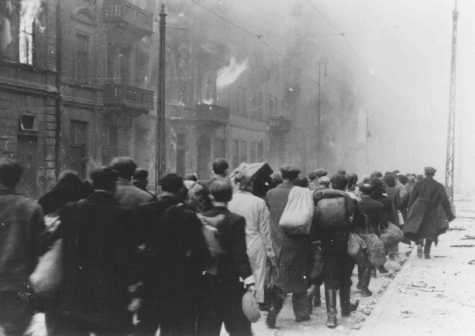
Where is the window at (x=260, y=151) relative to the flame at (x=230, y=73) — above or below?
below

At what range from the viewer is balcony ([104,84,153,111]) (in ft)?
82.5

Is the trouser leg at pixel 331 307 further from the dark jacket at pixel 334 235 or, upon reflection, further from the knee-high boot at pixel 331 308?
the dark jacket at pixel 334 235

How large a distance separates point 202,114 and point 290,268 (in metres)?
26.3

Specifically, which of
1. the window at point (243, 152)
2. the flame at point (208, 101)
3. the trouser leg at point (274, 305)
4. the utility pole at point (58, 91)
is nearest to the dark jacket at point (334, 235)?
the trouser leg at point (274, 305)

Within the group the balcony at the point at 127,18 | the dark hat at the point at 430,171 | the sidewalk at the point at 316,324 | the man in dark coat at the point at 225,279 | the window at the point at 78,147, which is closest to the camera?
the man in dark coat at the point at 225,279

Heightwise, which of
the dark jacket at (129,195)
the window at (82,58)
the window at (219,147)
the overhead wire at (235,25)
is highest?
the overhead wire at (235,25)

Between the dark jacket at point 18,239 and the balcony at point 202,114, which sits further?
the balcony at point 202,114

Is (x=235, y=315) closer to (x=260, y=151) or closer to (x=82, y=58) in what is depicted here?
(x=82, y=58)

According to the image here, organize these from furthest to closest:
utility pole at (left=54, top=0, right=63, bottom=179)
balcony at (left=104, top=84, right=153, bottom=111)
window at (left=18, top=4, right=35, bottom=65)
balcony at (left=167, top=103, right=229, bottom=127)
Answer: balcony at (left=167, top=103, right=229, bottom=127) < balcony at (left=104, top=84, right=153, bottom=111) < utility pole at (left=54, top=0, right=63, bottom=179) < window at (left=18, top=4, right=35, bottom=65)

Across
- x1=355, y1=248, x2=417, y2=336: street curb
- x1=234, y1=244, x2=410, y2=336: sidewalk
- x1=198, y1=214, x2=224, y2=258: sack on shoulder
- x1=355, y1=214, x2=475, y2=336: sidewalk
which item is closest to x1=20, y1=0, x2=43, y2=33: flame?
x1=355, y1=214, x2=475, y2=336: sidewalk

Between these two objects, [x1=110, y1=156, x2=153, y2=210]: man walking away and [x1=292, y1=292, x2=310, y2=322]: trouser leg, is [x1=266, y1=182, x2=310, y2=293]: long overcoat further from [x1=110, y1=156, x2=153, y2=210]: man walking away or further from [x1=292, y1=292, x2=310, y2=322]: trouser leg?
[x1=110, y1=156, x2=153, y2=210]: man walking away

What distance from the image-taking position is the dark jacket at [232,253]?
15.8 ft

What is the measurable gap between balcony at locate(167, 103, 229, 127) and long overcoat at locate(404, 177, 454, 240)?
19.8 m

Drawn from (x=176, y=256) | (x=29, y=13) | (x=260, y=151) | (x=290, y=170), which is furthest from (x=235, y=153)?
(x=176, y=256)
